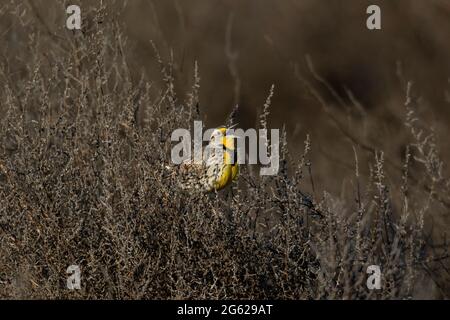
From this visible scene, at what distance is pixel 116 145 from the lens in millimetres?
4094

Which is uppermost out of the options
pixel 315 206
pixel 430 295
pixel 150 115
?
pixel 150 115

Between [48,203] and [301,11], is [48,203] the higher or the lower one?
the lower one

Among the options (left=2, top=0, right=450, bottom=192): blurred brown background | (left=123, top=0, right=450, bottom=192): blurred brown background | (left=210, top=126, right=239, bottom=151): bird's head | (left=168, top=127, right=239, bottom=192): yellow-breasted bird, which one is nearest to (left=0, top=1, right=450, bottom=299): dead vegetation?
(left=168, top=127, right=239, bottom=192): yellow-breasted bird

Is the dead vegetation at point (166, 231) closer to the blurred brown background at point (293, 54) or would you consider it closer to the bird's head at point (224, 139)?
the bird's head at point (224, 139)

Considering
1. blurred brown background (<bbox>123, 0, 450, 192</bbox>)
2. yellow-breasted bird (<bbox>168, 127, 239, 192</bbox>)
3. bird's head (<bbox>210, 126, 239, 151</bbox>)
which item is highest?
blurred brown background (<bbox>123, 0, 450, 192</bbox>)

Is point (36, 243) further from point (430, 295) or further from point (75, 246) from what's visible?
point (430, 295)

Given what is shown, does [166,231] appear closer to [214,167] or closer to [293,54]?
[214,167]

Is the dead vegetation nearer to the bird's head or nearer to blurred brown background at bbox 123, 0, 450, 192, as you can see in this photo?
the bird's head

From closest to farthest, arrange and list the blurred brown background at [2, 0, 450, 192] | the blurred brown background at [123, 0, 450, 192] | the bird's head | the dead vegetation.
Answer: the dead vegetation, the bird's head, the blurred brown background at [2, 0, 450, 192], the blurred brown background at [123, 0, 450, 192]

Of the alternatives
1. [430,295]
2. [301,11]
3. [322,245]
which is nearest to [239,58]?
[301,11]

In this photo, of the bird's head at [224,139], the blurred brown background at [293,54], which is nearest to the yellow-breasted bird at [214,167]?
the bird's head at [224,139]
